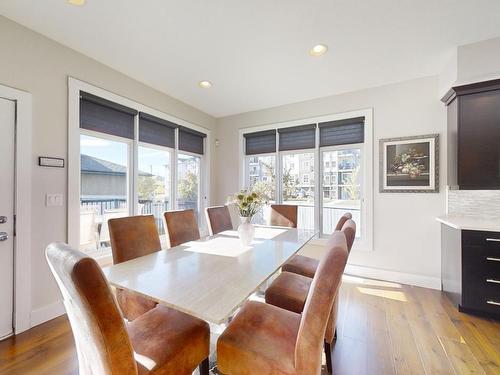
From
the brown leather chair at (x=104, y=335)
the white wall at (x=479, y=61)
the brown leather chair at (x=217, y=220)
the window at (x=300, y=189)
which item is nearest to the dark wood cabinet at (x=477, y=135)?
the white wall at (x=479, y=61)

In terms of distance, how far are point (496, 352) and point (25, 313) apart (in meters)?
3.88

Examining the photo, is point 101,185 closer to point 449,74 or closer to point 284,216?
point 284,216

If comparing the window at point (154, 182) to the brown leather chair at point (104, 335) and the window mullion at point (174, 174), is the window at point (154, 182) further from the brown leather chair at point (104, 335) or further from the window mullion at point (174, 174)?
the brown leather chair at point (104, 335)

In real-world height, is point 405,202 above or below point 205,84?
below

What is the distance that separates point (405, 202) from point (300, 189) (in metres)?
1.45

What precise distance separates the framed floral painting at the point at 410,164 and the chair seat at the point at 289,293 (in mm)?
2040

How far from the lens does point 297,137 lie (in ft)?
12.3

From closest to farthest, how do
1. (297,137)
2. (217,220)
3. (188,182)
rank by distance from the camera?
(217,220), (297,137), (188,182)

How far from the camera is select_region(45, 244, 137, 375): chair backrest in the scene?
0.76m

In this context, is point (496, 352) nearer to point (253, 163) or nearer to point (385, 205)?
point (385, 205)

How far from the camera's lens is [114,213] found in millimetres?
2846

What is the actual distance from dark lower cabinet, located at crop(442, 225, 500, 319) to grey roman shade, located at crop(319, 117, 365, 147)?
5.41ft

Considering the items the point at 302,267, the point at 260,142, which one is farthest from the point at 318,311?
the point at 260,142

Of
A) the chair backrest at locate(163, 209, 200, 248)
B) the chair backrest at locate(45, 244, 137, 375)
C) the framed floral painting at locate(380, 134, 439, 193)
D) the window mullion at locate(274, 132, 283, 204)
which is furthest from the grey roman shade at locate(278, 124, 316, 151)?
the chair backrest at locate(45, 244, 137, 375)
